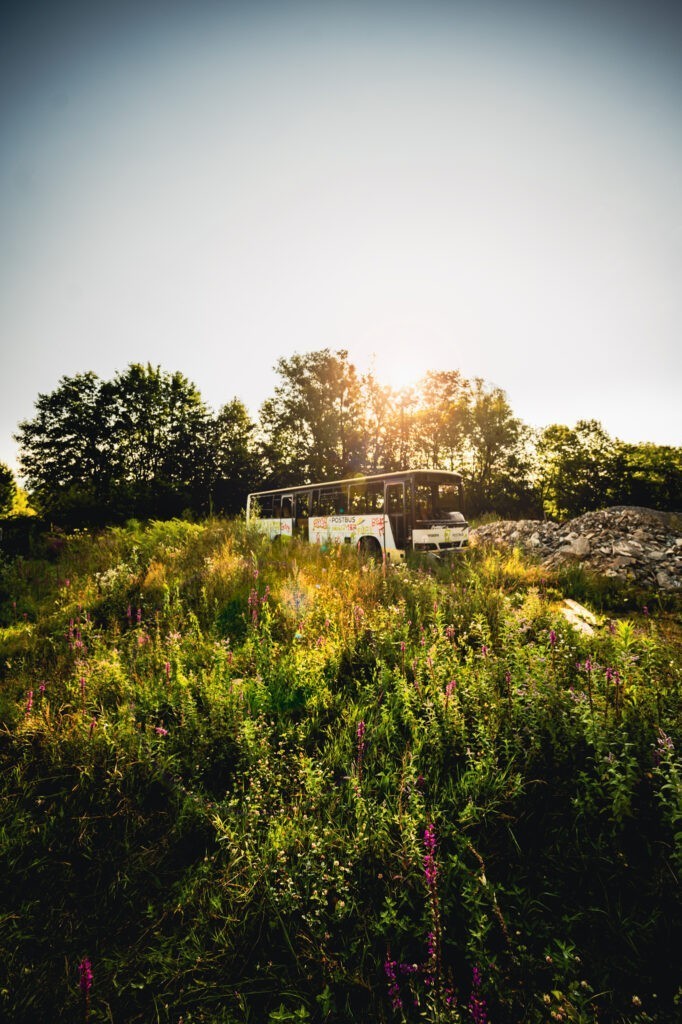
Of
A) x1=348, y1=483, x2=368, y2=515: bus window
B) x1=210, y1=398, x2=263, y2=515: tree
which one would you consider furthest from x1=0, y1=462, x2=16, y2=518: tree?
x1=348, y1=483, x2=368, y2=515: bus window

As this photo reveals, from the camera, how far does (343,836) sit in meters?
1.90

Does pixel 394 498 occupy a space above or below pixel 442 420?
below

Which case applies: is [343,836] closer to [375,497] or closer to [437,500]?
[437,500]

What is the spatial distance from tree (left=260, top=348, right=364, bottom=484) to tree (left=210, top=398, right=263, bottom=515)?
142 centimetres

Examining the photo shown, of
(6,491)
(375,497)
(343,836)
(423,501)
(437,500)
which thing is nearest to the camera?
(343,836)

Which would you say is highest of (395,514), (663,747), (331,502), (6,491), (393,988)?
(6,491)

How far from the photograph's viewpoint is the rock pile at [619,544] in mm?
8234

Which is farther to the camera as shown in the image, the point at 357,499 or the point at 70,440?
the point at 70,440

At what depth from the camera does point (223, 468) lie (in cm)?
3400

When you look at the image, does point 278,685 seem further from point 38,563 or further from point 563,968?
point 38,563

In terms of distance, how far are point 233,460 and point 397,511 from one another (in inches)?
1002

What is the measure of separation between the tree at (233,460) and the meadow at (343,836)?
3110cm

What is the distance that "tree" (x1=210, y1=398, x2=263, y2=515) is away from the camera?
111 feet

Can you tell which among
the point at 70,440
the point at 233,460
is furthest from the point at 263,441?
the point at 70,440
